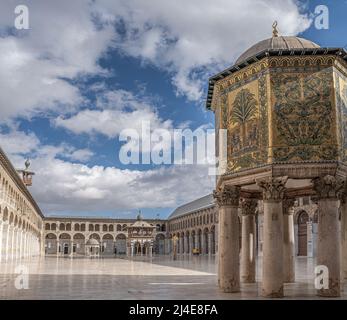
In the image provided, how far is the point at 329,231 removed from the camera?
38.8 feet

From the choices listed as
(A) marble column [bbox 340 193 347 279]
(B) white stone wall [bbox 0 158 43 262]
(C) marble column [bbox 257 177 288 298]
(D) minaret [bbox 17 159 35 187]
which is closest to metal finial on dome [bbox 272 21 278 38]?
(C) marble column [bbox 257 177 288 298]

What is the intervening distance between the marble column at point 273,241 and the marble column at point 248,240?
4279mm

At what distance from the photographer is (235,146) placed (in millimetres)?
13656

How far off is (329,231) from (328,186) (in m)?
1.17

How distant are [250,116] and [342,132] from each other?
256cm

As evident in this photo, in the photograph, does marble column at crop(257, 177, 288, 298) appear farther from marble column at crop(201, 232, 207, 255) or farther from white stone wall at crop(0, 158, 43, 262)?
marble column at crop(201, 232, 207, 255)

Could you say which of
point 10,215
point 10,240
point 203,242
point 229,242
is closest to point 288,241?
point 229,242

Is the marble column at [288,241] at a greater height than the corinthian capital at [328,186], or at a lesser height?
lesser

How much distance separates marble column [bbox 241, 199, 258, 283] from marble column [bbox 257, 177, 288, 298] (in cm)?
428

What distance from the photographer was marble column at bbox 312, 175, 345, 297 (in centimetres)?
1166

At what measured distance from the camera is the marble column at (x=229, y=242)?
13.3 metres

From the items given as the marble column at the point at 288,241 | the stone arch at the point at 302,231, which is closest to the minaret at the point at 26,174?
the stone arch at the point at 302,231

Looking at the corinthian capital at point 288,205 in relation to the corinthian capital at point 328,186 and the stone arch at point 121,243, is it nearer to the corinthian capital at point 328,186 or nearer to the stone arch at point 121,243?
the corinthian capital at point 328,186
